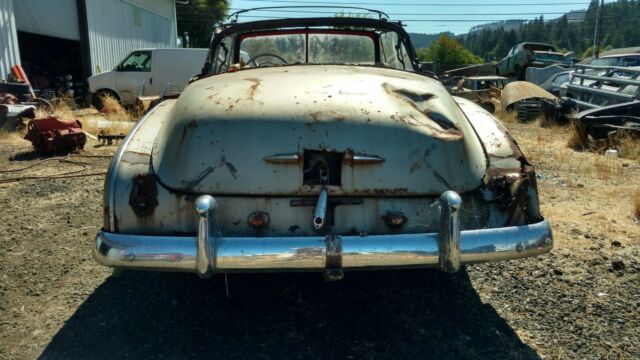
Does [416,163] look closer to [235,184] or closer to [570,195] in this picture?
[235,184]

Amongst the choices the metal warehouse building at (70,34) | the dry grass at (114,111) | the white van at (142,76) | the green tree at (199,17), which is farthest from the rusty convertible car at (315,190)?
the green tree at (199,17)

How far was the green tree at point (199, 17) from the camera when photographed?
38.0 metres

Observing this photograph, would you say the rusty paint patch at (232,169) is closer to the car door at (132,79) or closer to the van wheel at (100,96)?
the car door at (132,79)

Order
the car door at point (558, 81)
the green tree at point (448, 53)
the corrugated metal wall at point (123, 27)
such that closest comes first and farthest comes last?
the car door at point (558, 81)
the corrugated metal wall at point (123, 27)
the green tree at point (448, 53)

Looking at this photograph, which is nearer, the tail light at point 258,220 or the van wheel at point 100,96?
the tail light at point 258,220

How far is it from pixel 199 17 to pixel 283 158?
3920cm

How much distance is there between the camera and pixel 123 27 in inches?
733

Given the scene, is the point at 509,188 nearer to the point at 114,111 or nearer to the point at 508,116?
the point at 508,116

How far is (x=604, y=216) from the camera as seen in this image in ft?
15.0

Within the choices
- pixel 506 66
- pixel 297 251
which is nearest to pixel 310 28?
pixel 297 251

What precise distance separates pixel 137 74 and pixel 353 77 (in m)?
11.7

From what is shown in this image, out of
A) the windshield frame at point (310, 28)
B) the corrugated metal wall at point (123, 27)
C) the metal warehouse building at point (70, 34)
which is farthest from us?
the corrugated metal wall at point (123, 27)

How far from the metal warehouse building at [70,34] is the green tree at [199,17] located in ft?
55.1

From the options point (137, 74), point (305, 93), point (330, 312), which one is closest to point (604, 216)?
point (330, 312)
